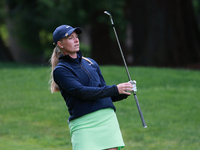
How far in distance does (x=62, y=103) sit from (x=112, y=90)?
22.4 ft

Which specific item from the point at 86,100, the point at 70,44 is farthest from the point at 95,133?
the point at 70,44

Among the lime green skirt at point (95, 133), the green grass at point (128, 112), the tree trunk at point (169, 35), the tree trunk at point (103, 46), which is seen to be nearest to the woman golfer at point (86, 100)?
the lime green skirt at point (95, 133)

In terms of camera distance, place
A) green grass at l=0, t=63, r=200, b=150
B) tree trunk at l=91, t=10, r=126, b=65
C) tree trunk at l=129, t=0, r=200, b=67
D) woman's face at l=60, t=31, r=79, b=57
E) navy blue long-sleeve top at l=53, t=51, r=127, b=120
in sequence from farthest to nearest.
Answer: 1. tree trunk at l=91, t=10, r=126, b=65
2. tree trunk at l=129, t=0, r=200, b=67
3. green grass at l=0, t=63, r=200, b=150
4. woman's face at l=60, t=31, r=79, b=57
5. navy blue long-sleeve top at l=53, t=51, r=127, b=120

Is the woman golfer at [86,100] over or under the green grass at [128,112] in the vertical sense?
over

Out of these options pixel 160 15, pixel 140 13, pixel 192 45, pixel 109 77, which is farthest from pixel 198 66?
pixel 109 77

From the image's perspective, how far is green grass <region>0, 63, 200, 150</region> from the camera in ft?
24.4

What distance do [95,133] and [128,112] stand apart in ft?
18.8

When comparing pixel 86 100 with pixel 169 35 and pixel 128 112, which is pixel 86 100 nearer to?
pixel 128 112

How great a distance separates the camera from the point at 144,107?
952 cm

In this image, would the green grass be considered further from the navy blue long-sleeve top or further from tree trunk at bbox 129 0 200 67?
tree trunk at bbox 129 0 200 67

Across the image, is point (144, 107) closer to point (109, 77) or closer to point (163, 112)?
point (163, 112)

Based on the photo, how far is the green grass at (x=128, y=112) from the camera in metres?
7.43

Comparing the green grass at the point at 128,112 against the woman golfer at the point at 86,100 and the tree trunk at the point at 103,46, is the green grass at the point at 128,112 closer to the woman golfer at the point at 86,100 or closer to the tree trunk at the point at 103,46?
the woman golfer at the point at 86,100

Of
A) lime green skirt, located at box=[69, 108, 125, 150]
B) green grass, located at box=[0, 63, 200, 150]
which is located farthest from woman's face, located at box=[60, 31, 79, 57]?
green grass, located at box=[0, 63, 200, 150]
